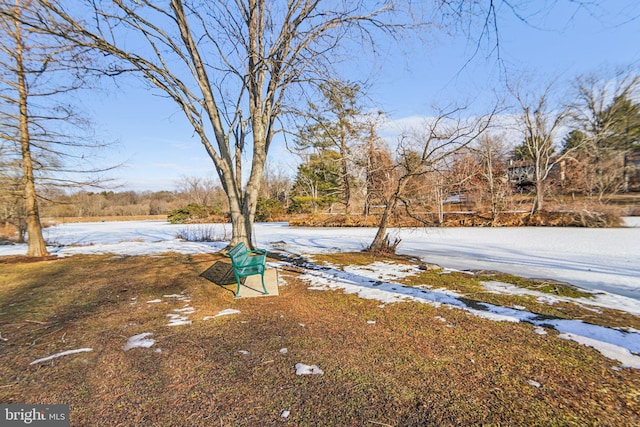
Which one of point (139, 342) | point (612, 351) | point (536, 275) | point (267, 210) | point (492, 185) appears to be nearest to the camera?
point (612, 351)

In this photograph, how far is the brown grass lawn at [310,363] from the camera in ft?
6.06

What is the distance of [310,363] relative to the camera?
2.48 metres

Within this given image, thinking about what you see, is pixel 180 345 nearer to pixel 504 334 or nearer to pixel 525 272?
pixel 504 334

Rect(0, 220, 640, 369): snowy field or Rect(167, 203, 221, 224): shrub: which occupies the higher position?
Rect(167, 203, 221, 224): shrub

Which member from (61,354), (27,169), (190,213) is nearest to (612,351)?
(61,354)

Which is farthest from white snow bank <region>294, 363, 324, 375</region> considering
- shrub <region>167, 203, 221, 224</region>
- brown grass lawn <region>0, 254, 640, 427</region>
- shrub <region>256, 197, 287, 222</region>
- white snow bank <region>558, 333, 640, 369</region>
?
shrub <region>167, 203, 221, 224</region>

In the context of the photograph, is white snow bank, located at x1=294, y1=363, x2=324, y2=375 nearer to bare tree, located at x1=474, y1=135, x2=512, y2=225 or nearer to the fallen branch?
the fallen branch

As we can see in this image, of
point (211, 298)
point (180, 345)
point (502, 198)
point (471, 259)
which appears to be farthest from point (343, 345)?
point (502, 198)

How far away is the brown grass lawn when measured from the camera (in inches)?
72.7

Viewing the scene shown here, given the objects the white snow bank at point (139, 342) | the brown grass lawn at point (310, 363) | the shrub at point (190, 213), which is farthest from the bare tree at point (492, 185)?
the shrub at point (190, 213)

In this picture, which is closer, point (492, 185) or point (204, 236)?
point (204, 236)

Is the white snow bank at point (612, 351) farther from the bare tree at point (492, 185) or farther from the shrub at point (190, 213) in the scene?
the shrub at point (190, 213)

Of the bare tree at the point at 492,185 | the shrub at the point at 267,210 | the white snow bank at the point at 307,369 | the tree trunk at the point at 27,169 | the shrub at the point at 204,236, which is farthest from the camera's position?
the shrub at the point at 267,210

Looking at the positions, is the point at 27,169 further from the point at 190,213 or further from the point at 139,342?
the point at 190,213
